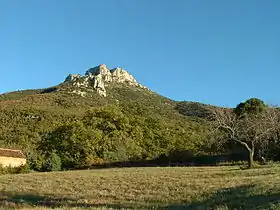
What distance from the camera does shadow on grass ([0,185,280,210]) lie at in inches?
773

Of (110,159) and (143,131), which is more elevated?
(143,131)

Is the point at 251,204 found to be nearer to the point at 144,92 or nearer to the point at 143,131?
the point at 143,131

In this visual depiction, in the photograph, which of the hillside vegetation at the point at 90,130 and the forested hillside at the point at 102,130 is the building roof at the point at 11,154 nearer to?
the hillside vegetation at the point at 90,130

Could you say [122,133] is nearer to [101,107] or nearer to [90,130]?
[90,130]

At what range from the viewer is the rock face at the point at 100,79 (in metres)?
104

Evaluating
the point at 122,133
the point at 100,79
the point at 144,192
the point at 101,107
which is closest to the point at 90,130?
the point at 122,133

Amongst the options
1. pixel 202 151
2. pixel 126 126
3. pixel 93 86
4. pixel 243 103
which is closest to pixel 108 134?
pixel 126 126

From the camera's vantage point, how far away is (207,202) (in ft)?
72.0

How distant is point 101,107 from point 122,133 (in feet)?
26.8

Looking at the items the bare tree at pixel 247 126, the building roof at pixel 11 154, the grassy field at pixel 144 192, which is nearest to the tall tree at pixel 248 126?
the bare tree at pixel 247 126

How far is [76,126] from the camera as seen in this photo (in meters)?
69.3

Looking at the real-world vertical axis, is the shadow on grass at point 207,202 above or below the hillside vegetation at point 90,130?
below

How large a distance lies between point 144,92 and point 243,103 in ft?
146

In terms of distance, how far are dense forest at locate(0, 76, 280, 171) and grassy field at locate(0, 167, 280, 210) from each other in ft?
49.9
